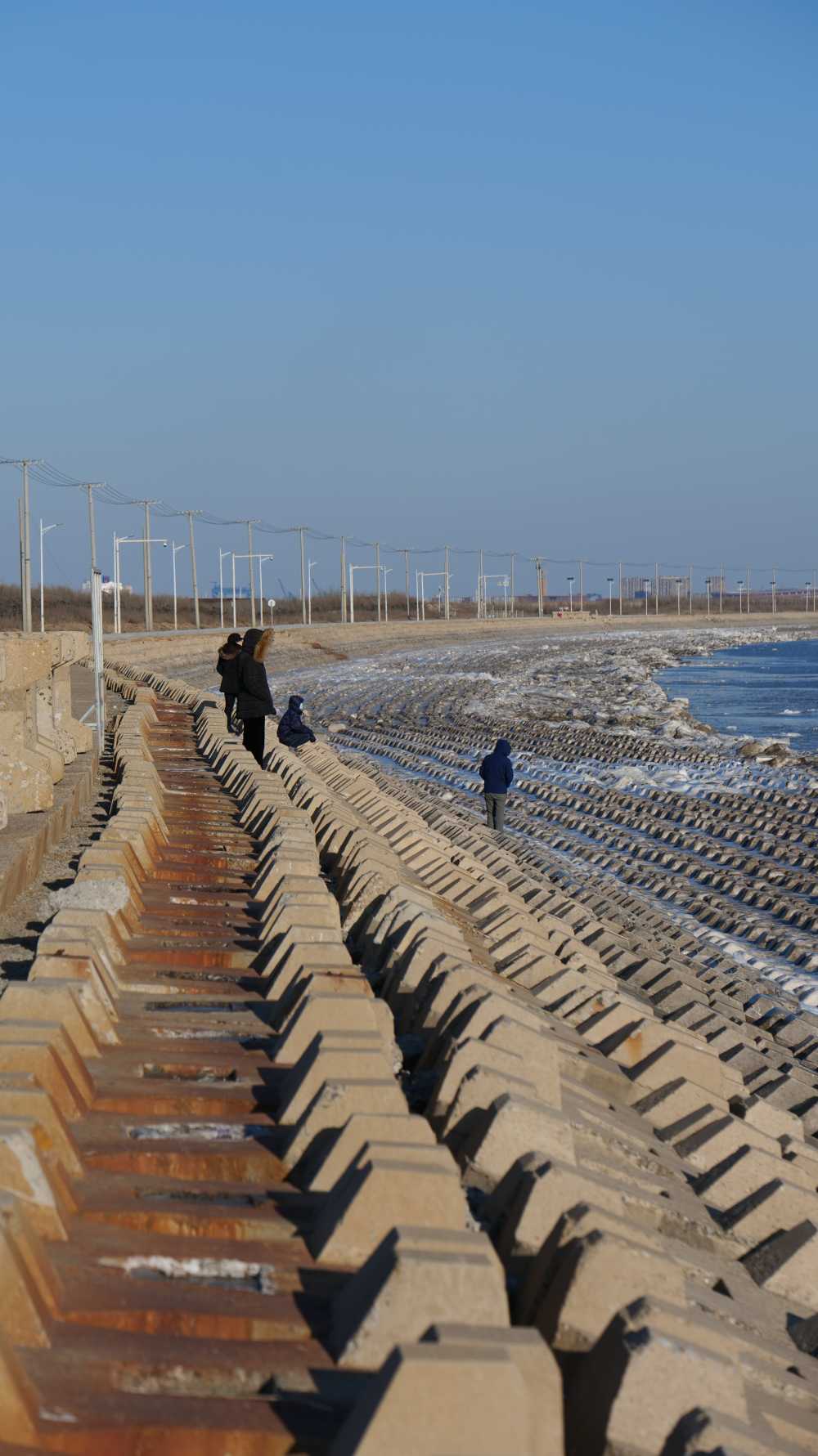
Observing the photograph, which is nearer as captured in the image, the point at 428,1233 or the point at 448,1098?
the point at 428,1233

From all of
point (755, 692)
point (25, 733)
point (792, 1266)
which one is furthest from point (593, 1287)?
point (755, 692)

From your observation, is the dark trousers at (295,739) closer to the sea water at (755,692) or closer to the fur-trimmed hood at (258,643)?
the fur-trimmed hood at (258,643)

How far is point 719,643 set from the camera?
120562 mm

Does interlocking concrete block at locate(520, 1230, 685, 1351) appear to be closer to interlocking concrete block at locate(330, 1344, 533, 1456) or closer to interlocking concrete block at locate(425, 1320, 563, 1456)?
interlocking concrete block at locate(425, 1320, 563, 1456)

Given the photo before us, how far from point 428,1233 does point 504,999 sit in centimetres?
243

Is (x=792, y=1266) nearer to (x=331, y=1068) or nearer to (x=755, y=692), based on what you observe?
(x=331, y=1068)

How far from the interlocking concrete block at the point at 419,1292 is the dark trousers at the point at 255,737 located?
11.1m

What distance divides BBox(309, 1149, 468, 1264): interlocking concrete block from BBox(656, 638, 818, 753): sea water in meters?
33.9

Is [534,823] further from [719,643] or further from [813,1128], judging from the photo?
[719,643]

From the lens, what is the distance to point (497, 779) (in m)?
19.5

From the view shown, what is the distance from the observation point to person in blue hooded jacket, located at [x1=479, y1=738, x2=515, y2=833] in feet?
63.5

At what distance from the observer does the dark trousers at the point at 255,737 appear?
14.3 m

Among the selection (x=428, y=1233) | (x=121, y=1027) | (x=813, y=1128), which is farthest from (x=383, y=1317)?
(x=813, y=1128)

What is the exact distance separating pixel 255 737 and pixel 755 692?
5208 centimetres
